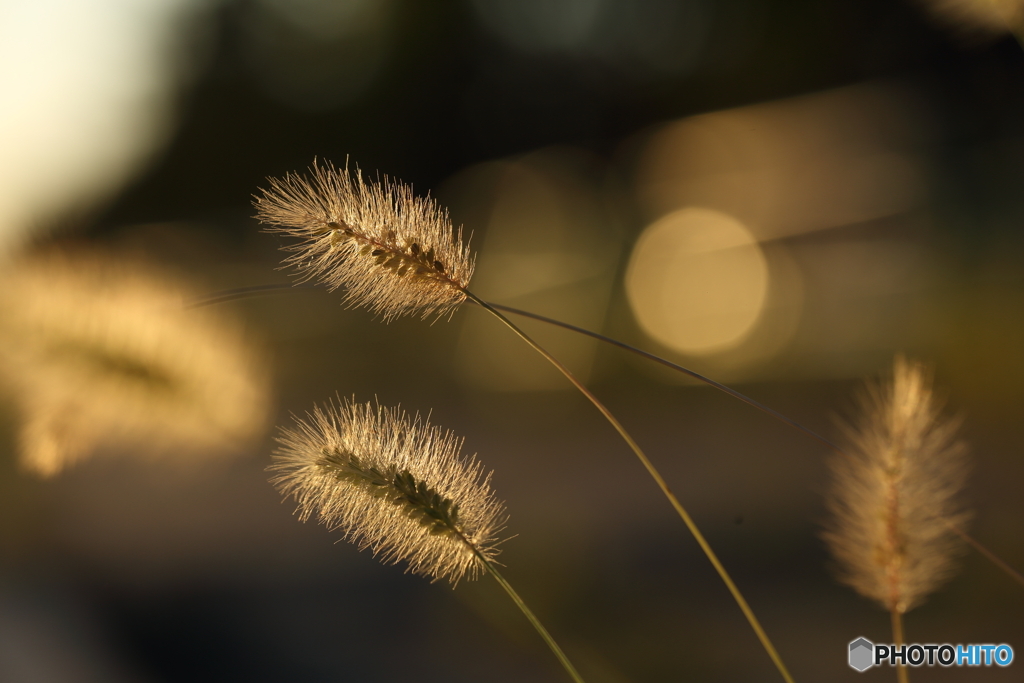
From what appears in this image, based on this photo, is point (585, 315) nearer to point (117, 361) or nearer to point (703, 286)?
point (703, 286)

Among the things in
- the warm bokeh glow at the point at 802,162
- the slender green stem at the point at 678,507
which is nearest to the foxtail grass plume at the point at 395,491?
the slender green stem at the point at 678,507

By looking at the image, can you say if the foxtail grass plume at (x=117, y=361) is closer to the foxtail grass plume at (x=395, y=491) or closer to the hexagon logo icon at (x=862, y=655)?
the foxtail grass plume at (x=395, y=491)

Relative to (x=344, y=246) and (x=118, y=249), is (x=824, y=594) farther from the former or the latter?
(x=118, y=249)

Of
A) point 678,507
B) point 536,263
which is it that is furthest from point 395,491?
point 536,263

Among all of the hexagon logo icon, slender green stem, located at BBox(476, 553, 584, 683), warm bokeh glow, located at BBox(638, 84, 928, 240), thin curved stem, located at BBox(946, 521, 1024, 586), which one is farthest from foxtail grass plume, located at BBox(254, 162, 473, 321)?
warm bokeh glow, located at BBox(638, 84, 928, 240)

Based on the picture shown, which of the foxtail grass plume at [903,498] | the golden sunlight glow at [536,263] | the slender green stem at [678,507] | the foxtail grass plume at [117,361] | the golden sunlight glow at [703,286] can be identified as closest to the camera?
the slender green stem at [678,507]

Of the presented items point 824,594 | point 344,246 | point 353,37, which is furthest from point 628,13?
point 344,246
